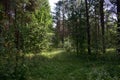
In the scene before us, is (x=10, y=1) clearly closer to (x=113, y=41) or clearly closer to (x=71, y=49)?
(x=113, y=41)

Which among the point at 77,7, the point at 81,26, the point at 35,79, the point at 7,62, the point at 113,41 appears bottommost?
the point at 35,79

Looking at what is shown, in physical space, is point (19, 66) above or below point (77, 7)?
below

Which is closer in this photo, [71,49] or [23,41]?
[23,41]

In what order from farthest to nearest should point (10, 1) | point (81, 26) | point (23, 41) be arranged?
1. point (81, 26)
2. point (23, 41)
3. point (10, 1)

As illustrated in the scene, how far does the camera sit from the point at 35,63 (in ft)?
61.7

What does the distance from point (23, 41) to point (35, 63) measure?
2.12 meters

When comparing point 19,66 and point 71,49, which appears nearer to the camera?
point 19,66

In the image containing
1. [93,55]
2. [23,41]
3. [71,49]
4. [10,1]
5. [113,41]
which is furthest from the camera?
→ [71,49]

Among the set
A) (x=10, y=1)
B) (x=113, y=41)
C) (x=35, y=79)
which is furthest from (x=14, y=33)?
(x=113, y=41)

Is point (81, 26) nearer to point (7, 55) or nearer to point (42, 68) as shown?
point (42, 68)

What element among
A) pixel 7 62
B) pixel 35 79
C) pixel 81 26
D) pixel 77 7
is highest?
pixel 77 7

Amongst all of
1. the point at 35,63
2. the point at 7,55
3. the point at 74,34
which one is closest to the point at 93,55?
the point at 74,34

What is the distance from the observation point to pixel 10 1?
57.2 feet

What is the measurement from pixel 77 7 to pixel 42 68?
12060 mm
